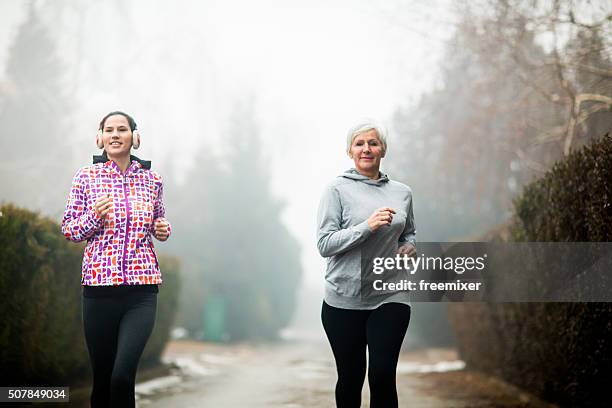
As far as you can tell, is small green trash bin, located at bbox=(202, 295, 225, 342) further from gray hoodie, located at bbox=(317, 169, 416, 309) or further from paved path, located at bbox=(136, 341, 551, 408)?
gray hoodie, located at bbox=(317, 169, 416, 309)

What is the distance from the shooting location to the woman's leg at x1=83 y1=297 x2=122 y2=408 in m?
2.78

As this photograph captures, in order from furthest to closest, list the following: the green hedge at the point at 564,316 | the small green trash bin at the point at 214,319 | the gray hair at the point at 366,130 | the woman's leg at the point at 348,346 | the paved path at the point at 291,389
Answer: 1. the small green trash bin at the point at 214,319
2. the paved path at the point at 291,389
3. the green hedge at the point at 564,316
4. the gray hair at the point at 366,130
5. the woman's leg at the point at 348,346

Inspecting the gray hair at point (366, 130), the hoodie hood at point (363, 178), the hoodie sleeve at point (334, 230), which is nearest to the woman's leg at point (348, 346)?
the hoodie sleeve at point (334, 230)

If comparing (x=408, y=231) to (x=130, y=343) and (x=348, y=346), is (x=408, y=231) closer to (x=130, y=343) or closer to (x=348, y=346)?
(x=348, y=346)

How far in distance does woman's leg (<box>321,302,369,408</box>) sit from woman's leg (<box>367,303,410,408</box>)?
0.06 metres

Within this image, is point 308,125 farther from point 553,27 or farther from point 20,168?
point 553,27

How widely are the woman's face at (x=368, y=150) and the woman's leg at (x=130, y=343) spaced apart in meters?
1.10

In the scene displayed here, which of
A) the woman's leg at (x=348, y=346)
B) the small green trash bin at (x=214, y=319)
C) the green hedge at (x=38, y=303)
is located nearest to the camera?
the woman's leg at (x=348, y=346)

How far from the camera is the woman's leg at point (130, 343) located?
2689 millimetres

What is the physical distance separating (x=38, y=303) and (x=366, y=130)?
3414 millimetres

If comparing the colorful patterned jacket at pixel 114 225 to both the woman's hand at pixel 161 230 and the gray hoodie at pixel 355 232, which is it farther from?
the gray hoodie at pixel 355 232

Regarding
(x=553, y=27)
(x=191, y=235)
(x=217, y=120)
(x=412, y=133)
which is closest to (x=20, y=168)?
(x=191, y=235)

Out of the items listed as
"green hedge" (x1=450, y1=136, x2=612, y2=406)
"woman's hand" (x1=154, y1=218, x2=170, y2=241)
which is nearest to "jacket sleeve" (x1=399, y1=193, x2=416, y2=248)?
"woman's hand" (x1=154, y1=218, x2=170, y2=241)

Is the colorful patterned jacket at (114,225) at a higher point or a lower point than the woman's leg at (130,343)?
higher
